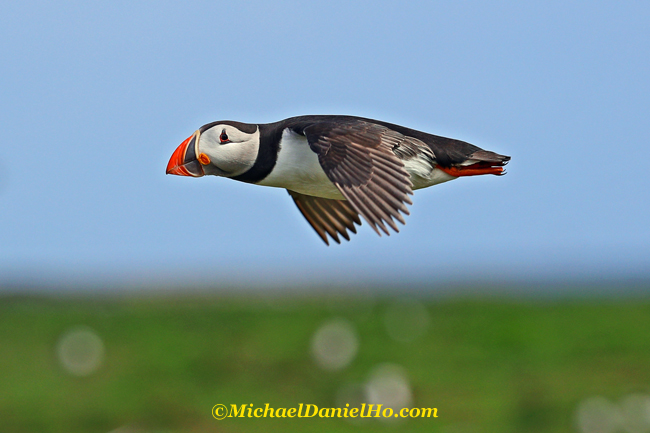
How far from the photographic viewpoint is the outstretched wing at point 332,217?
236 inches

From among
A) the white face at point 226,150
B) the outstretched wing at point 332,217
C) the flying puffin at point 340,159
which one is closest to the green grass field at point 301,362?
the outstretched wing at point 332,217

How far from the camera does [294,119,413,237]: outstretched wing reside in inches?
155

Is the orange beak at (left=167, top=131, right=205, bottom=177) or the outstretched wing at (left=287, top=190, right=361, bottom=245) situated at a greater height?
the orange beak at (left=167, top=131, right=205, bottom=177)

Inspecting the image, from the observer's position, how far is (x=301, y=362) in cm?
2581

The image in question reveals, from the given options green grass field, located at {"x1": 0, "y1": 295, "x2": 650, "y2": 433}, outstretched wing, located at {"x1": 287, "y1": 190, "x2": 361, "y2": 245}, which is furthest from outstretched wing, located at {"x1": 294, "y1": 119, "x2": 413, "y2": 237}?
green grass field, located at {"x1": 0, "y1": 295, "x2": 650, "y2": 433}

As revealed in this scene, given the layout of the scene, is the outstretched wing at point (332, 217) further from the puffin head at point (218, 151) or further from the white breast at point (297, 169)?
the puffin head at point (218, 151)

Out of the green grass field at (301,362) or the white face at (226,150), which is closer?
the white face at (226,150)

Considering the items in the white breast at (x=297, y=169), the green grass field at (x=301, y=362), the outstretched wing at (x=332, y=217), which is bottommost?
the green grass field at (x=301, y=362)

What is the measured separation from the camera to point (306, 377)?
2517 centimetres

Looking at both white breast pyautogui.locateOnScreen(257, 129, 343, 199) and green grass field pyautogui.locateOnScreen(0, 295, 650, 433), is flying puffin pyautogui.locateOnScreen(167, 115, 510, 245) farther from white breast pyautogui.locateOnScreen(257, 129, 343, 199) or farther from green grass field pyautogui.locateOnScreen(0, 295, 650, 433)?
green grass field pyautogui.locateOnScreen(0, 295, 650, 433)

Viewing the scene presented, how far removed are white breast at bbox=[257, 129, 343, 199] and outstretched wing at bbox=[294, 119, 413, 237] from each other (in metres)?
0.09

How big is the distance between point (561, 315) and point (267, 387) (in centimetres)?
1181

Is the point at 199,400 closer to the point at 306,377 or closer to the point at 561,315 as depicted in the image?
the point at 306,377

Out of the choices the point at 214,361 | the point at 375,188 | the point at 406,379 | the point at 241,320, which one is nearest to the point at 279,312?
the point at 241,320
